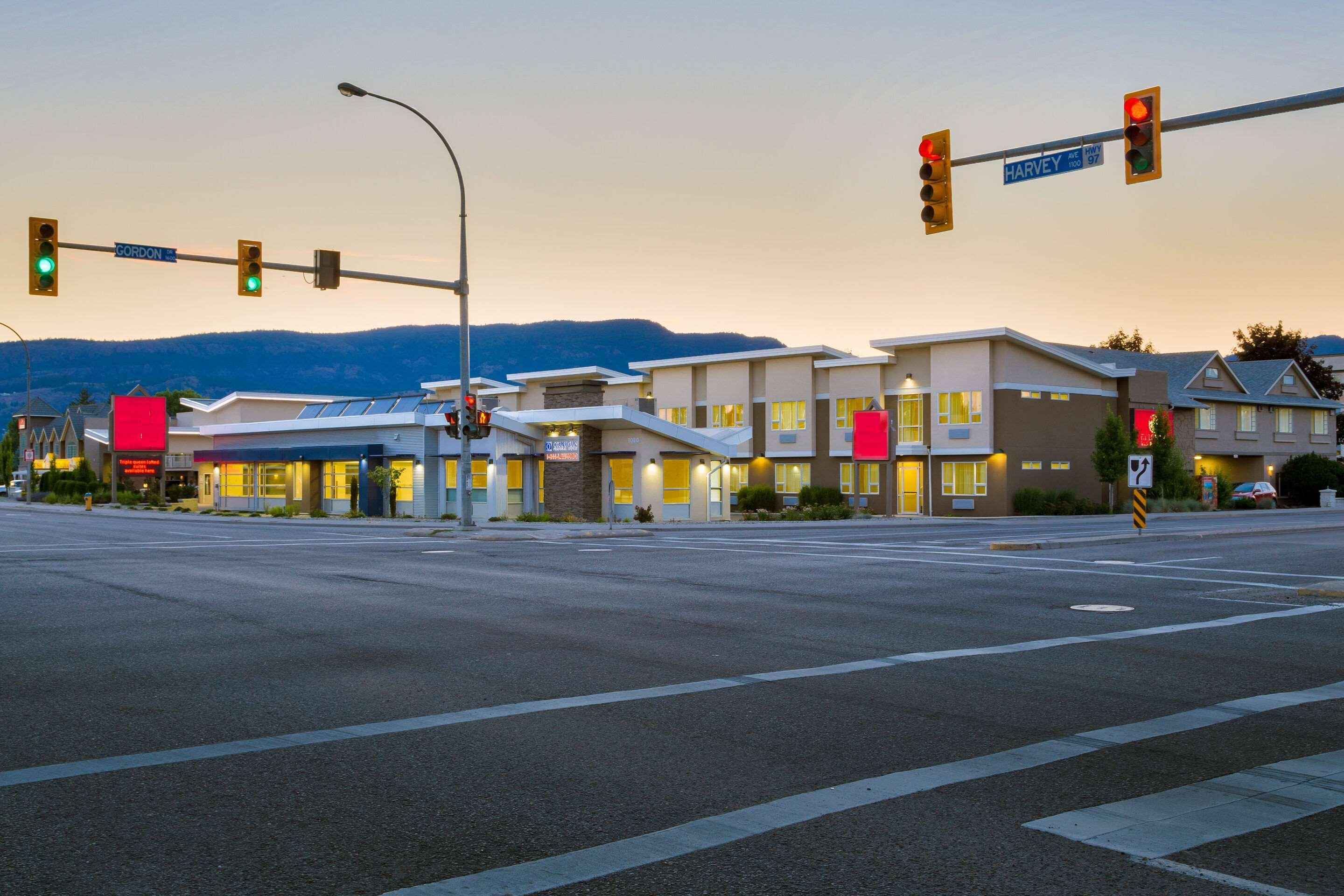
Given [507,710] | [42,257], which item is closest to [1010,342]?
[42,257]

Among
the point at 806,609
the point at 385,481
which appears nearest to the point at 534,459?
the point at 385,481

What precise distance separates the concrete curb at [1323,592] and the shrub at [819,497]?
3933cm

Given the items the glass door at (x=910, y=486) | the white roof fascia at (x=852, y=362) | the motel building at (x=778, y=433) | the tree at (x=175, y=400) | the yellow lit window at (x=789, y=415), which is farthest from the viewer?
the tree at (x=175, y=400)

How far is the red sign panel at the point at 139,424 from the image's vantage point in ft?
243

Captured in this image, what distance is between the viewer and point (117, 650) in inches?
403

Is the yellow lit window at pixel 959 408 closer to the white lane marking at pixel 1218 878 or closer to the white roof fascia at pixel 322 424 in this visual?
the white roof fascia at pixel 322 424

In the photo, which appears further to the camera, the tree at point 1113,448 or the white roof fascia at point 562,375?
the white roof fascia at point 562,375

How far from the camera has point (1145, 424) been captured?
57.4m

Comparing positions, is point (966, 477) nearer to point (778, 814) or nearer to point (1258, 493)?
point (1258, 493)

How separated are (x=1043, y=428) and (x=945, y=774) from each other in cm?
5050

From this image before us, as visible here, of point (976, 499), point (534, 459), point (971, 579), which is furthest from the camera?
point (976, 499)

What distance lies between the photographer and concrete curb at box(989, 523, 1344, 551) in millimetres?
24705

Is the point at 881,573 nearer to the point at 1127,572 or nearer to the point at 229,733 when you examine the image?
the point at 1127,572

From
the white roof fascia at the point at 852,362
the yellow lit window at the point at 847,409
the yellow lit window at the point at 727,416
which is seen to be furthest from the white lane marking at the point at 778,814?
the yellow lit window at the point at 727,416
